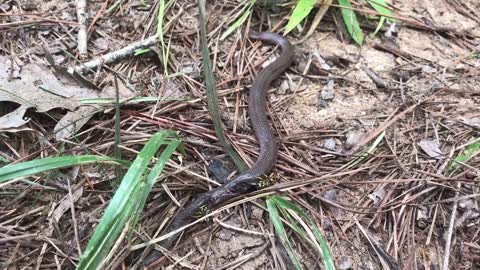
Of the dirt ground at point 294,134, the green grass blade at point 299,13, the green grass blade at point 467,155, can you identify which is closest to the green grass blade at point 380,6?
the dirt ground at point 294,134

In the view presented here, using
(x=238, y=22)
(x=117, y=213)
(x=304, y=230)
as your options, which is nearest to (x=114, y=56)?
(x=238, y=22)

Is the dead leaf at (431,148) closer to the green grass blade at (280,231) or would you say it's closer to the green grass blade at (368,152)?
the green grass blade at (368,152)

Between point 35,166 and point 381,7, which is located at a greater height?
point 381,7

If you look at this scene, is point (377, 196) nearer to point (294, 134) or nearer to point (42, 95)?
point (294, 134)

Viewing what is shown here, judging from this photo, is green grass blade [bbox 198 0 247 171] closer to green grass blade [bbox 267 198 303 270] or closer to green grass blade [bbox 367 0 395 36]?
green grass blade [bbox 267 198 303 270]

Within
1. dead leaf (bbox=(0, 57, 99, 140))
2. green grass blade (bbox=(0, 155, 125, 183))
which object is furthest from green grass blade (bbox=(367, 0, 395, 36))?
green grass blade (bbox=(0, 155, 125, 183))
